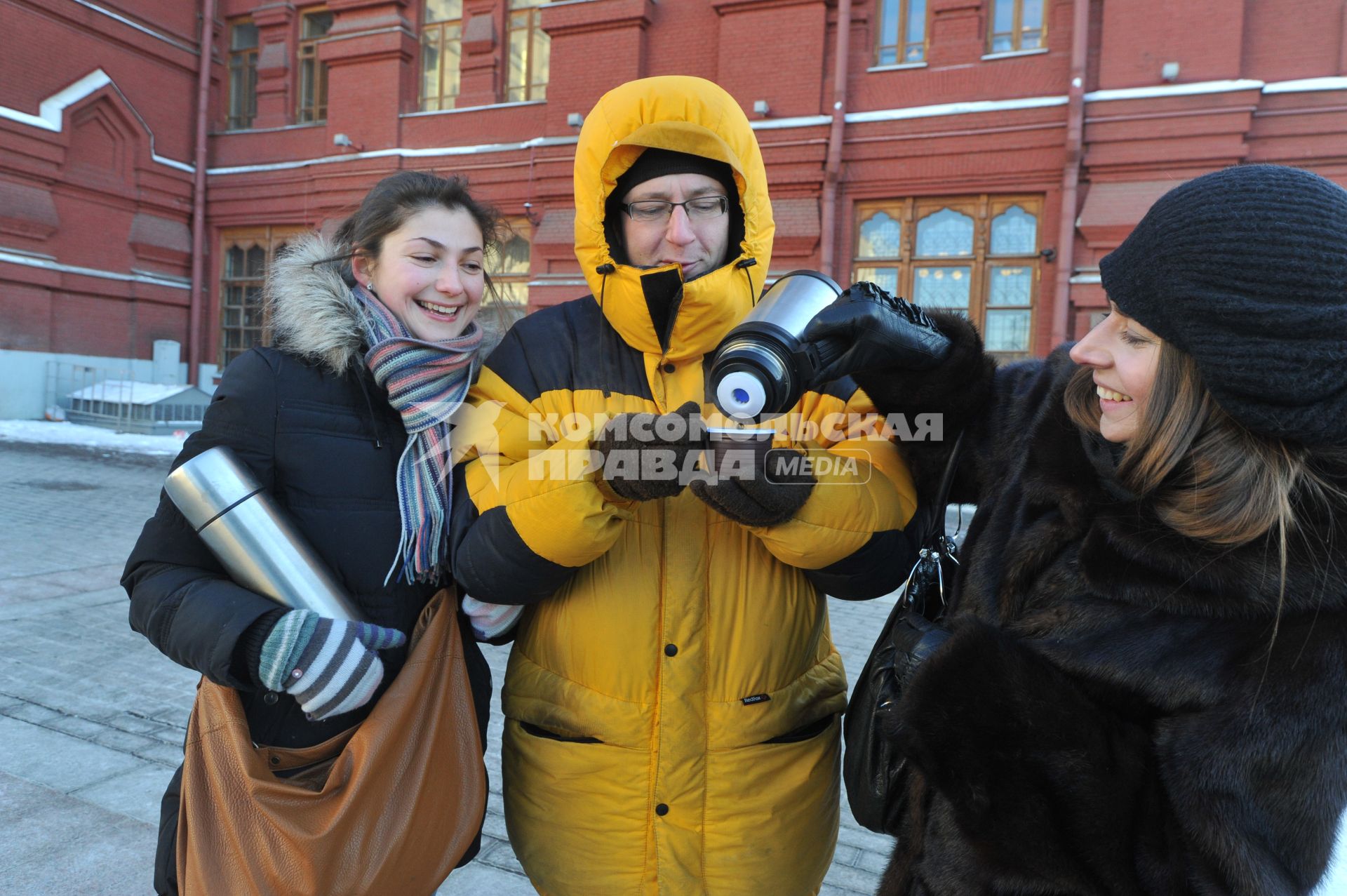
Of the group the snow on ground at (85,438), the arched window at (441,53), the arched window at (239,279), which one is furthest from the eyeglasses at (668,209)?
the arched window at (239,279)

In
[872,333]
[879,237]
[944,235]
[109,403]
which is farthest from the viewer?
[109,403]

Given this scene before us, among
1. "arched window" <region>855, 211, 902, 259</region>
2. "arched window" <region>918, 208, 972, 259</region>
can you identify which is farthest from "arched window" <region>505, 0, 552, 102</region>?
"arched window" <region>918, 208, 972, 259</region>

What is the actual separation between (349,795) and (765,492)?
2.82ft

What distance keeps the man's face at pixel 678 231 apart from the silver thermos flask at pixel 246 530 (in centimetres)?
80

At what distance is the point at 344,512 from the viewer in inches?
63.1

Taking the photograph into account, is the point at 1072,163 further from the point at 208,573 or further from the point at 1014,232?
the point at 208,573

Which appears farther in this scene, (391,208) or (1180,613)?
(391,208)

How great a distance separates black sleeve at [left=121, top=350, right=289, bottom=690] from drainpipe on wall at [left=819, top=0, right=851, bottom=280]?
29.3ft

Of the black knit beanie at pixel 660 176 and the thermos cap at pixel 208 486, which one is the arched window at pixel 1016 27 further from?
the thermos cap at pixel 208 486

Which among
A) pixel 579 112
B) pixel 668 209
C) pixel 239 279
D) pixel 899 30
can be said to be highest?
pixel 899 30

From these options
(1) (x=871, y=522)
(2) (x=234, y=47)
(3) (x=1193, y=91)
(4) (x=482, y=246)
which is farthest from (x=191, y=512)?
(2) (x=234, y=47)

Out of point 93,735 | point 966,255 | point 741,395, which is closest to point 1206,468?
point 741,395

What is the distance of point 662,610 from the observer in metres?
1.56

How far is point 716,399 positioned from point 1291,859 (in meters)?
0.91
